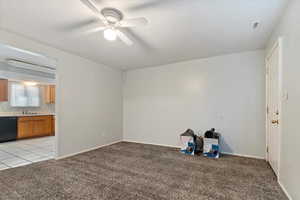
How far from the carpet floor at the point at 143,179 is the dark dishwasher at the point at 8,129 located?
296 centimetres

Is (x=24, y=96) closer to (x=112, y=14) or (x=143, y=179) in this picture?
(x=112, y=14)

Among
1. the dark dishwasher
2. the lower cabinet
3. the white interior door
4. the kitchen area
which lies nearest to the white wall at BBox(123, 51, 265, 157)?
the white interior door

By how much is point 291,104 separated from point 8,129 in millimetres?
6916

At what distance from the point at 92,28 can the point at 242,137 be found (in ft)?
12.2

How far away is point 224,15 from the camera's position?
2021 millimetres

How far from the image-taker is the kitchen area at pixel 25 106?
374 cm

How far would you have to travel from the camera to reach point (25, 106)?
5629mm

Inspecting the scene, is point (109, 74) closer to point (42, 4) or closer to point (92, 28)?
point (92, 28)

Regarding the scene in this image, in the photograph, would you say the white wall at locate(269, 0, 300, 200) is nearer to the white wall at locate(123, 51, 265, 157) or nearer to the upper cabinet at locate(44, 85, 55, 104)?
the white wall at locate(123, 51, 265, 157)

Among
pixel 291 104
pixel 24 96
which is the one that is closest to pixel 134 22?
pixel 291 104

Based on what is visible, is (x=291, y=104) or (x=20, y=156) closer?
(x=291, y=104)

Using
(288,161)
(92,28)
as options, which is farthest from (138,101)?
(288,161)

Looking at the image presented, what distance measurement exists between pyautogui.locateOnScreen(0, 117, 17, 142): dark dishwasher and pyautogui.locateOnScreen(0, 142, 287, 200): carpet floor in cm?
296

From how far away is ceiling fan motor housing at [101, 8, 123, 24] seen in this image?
1887mm
